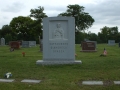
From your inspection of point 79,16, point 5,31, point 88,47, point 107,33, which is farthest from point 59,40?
point 107,33

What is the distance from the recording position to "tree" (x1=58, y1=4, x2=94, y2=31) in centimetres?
7006

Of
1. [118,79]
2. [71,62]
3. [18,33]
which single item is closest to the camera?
[118,79]

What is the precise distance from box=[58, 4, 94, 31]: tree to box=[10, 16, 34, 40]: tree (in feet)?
38.3

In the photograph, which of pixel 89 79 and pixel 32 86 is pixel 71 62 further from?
pixel 32 86

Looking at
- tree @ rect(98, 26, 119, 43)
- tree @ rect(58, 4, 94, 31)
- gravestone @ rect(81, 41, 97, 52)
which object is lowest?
gravestone @ rect(81, 41, 97, 52)

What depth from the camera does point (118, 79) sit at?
736cm

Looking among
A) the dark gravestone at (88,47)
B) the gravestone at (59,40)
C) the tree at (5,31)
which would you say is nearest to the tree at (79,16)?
the tree at (5,31)

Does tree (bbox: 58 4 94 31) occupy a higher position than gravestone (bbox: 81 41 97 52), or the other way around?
tree (bbox: 58 4 94 31)

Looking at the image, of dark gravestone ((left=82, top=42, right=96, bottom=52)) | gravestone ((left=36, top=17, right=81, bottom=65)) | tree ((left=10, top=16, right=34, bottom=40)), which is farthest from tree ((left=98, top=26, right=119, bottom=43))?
gravestone ((left=36, top=17, right=81, bottom=65))

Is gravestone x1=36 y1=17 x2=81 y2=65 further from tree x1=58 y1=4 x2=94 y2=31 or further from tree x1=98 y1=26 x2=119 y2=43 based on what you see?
tree x1=98 y1=26 x2=119 y2=43

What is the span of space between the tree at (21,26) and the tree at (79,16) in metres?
11.7

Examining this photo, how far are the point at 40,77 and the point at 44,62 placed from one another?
3.01 m

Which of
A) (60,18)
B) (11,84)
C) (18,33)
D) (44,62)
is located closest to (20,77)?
(11,84)

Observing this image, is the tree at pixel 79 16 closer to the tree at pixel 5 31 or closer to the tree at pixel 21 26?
the tree at pixel 21 26
